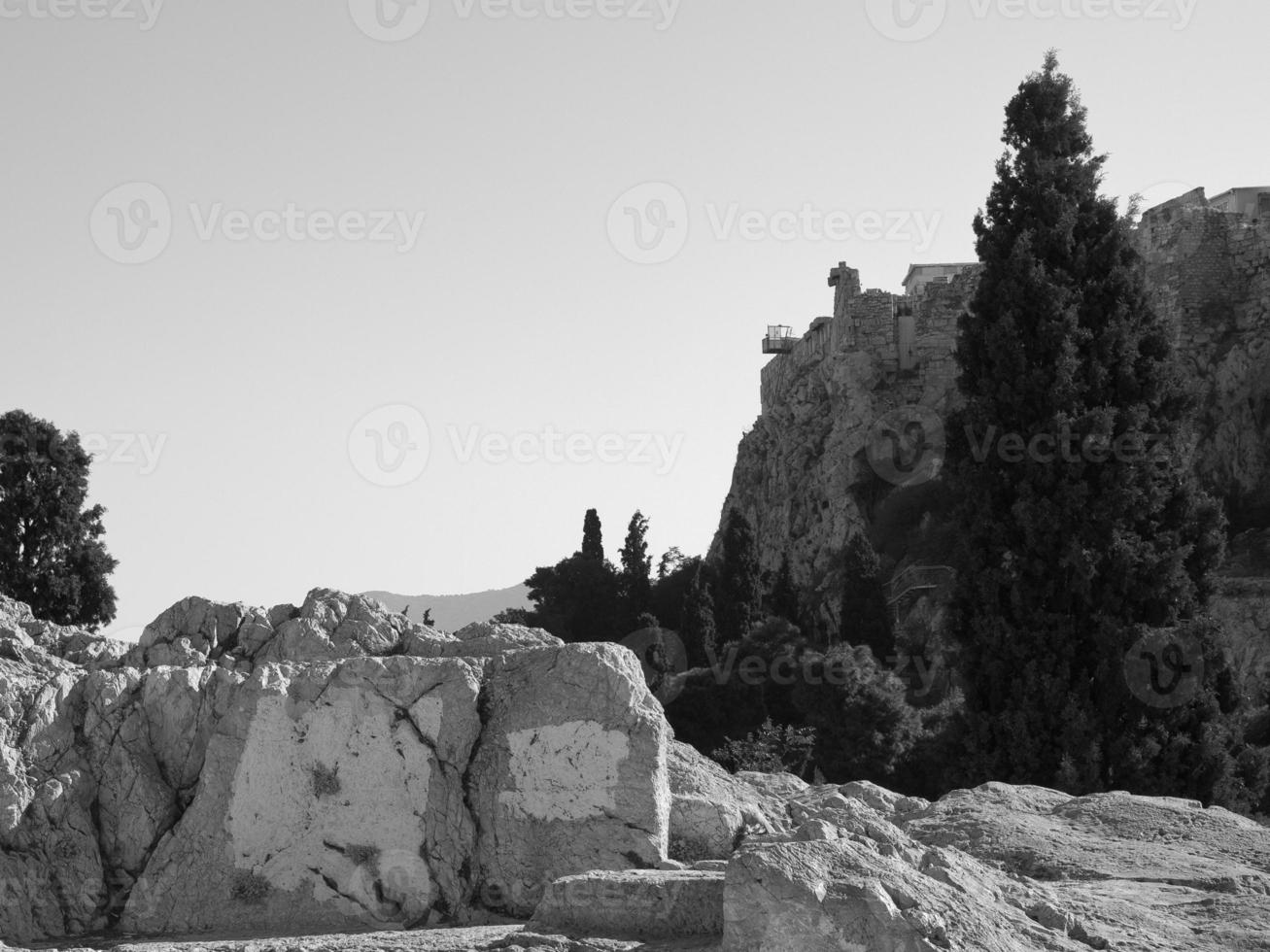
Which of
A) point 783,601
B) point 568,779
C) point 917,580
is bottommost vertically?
point 568,779

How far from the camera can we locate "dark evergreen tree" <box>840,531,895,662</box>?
44.7 metres

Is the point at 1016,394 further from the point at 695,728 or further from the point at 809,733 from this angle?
the point at 695,728

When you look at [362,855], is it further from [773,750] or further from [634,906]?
[773,750]

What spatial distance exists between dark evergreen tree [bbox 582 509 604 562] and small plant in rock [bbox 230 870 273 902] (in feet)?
142

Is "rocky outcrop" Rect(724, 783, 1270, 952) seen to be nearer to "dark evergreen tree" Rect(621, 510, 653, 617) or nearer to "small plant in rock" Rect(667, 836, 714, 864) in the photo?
"small plant in rock" Rect(667, 836, 714, 864)

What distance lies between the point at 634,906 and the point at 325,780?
1.91 meters

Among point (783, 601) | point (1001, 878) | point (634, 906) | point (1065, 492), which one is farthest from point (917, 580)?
point (634, 906)

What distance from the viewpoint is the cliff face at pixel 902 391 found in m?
46.5

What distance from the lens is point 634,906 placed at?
6625 millimetres

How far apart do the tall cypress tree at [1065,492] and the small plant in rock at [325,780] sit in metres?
12.8

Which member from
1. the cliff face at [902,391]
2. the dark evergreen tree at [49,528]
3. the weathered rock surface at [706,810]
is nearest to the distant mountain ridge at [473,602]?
the cliff face at [902,391]

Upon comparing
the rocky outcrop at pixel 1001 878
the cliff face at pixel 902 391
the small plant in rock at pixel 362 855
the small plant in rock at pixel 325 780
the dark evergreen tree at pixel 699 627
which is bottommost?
the rocky outcrop at pixel 1001 878

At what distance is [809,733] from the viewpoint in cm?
2973

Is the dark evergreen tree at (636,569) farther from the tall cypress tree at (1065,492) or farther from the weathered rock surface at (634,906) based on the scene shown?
the weathered rock surface at (634,906)
